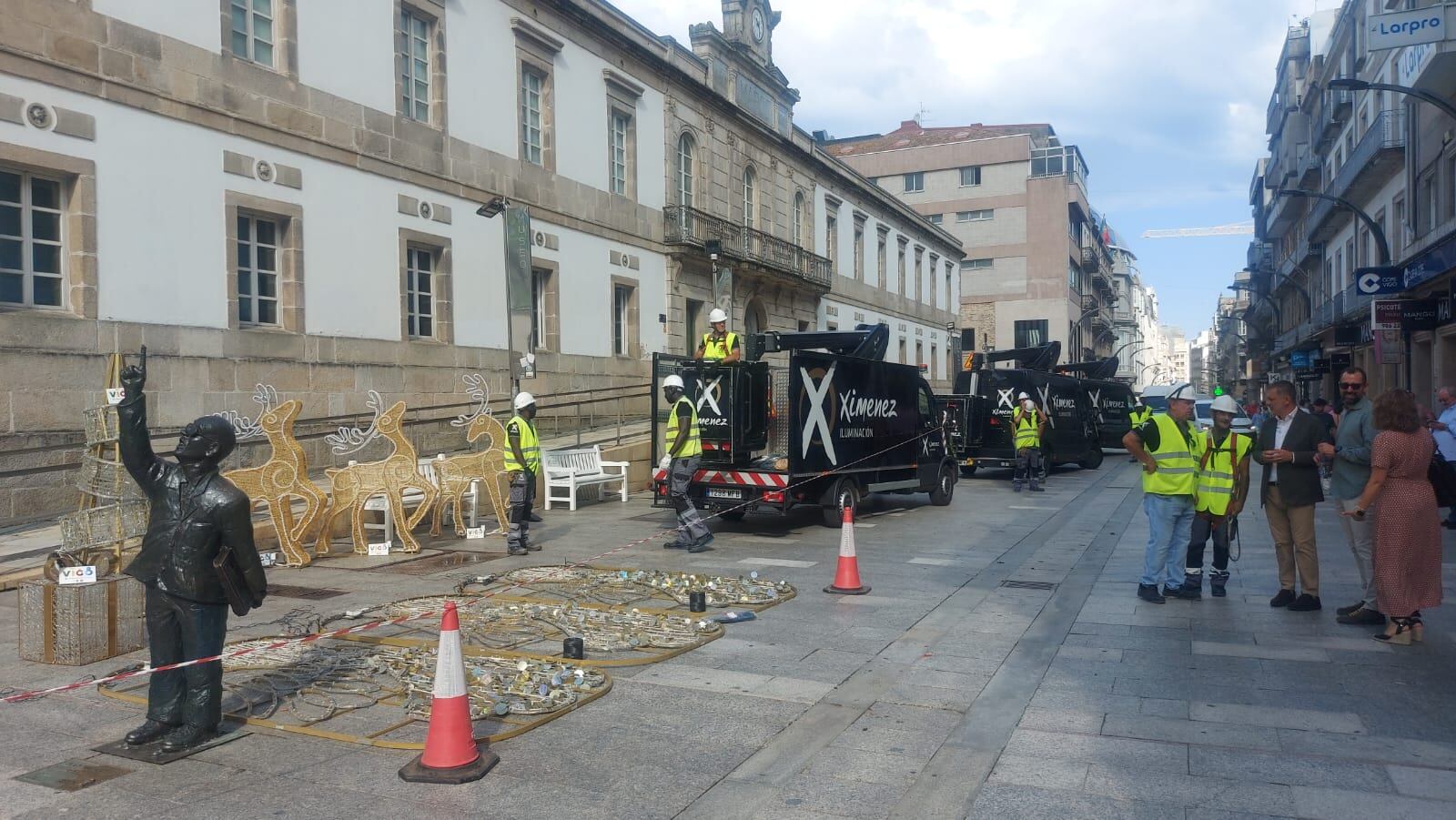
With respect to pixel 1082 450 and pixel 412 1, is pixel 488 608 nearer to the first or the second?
pixel 412 1

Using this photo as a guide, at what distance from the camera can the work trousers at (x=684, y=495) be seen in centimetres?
1167

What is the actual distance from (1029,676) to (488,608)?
4.05 meters

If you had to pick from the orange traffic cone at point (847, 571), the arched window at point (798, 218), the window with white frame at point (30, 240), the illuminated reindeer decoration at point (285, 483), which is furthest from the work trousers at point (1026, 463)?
the arched window at point (798, 218)

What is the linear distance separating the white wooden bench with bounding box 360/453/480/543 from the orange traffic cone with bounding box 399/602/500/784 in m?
7.00

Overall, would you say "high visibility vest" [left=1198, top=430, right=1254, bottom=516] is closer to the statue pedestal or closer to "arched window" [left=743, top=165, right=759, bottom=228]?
the statue pedestal

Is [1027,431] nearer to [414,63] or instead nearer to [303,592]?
[414,63]

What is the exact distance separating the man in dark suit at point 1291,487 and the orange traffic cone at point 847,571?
3240 millimetres

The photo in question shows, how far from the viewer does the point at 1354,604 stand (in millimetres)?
8008

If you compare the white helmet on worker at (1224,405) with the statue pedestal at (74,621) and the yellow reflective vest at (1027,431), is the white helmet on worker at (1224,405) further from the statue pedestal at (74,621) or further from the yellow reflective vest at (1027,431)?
the yellow reflective vest at (1027,431)

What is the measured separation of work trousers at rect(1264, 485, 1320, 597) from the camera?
26.6 feet

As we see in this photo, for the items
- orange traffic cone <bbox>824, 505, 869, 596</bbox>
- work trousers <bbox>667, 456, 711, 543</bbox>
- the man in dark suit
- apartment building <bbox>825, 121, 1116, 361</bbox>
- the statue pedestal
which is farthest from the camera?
apartment building <bbox>825, 121, 1116, 361</bbox>

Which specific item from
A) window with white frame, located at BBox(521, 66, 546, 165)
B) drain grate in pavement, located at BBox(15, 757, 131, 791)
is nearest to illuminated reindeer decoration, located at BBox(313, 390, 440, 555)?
drain grate in pavement, located at BBox(15, 757, 131, 791)

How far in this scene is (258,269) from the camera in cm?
1555

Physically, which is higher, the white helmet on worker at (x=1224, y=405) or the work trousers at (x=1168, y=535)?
the white helmet on worker at (x=1224, y=405)
